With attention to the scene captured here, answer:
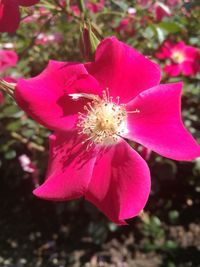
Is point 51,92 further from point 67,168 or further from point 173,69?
point 173,69

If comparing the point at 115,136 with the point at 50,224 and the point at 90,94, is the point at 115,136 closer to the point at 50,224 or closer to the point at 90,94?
the point at 90,94

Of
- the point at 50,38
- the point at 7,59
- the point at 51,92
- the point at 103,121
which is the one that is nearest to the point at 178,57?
the point at 7,59

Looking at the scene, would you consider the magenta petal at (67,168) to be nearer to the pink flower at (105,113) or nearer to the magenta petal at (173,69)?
the pink flower at (105,113)

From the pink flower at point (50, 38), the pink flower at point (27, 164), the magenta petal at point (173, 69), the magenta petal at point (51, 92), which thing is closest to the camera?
the magenta petal at point (51, 92)

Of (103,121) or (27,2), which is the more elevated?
(27,2)

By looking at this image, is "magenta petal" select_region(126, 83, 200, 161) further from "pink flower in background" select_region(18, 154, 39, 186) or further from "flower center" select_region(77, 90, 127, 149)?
"pink flower in background" select_region(18, 154, 39, 186)

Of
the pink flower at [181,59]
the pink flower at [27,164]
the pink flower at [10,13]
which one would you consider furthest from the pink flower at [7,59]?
the pink flower at [10,13]
